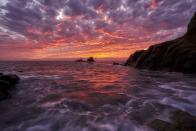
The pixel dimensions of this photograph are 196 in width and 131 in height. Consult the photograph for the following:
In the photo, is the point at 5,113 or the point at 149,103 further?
the point at 149,103

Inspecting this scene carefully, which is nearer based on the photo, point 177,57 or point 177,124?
point 177,124

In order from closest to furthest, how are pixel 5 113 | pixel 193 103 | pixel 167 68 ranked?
pixel 5 113
pixel 193 103
pixel 167 68

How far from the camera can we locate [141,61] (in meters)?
51.6

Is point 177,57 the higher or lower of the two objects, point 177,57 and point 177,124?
the higher

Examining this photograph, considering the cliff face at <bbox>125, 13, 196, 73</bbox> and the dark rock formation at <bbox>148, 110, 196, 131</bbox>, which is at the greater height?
the cliff face at <bbox>125, 13, 196, 73</bbox>

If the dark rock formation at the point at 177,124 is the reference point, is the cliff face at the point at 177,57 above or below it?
above

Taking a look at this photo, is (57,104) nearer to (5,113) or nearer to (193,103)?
(5,113)

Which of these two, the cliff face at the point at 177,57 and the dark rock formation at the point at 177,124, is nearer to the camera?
the dark rock formation at the point at 177,124

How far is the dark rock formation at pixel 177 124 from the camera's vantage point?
6102 millimetres

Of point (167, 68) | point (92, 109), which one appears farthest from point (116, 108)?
point (167, 68)

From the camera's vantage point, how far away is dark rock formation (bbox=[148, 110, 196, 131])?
6.10m

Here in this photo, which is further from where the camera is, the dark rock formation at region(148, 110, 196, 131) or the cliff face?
the cliff face

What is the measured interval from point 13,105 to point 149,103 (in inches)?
366

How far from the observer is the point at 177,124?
21.3 feet
